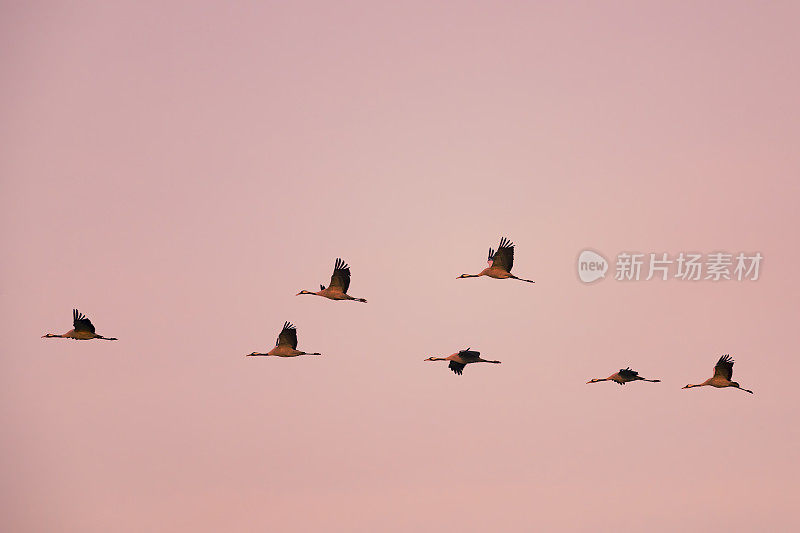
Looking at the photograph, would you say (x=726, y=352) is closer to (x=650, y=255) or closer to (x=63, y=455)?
(x=650, y=255)

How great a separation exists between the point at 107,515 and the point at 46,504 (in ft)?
1.41

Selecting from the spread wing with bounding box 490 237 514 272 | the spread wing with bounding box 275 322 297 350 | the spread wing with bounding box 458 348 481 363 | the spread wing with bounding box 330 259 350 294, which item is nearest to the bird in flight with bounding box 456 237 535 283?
the spread wing with bounding box 490 237 514 272

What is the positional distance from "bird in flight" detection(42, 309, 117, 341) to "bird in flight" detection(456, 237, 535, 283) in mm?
2504

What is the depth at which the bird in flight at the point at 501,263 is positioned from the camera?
596cm

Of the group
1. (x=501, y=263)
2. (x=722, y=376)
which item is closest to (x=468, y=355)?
(x=501, y=263)

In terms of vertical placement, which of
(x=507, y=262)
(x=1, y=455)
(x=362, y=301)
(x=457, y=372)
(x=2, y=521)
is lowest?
(x=2, y=521)

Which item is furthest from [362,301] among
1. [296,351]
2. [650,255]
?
[650,255]

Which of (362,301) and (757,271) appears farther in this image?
(757,271)

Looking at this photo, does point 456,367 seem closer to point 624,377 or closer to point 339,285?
point 339,285

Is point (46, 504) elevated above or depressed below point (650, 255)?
below

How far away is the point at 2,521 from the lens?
6254mm

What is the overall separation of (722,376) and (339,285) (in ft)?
8.96

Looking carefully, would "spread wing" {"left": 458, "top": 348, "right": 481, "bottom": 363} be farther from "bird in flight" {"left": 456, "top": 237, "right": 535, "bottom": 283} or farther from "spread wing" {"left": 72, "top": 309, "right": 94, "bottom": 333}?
"spread wing" {"left": 72, "top": 309, "right": 94, "bottom": 333}

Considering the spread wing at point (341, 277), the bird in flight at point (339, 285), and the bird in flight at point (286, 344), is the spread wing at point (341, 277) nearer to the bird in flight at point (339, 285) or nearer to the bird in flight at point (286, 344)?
the bird in flight at point (339, 285)
